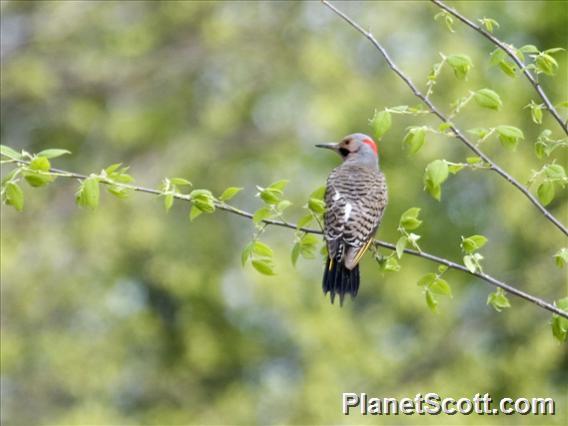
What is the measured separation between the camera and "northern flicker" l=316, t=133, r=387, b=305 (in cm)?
736

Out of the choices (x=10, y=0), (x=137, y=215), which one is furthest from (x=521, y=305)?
(x=10, y=0)

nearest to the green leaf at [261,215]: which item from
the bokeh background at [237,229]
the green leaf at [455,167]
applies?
the green leaf at [455,167]

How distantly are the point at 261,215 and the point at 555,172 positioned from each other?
4.16 ft

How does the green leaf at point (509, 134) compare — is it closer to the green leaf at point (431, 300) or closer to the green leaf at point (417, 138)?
the green leaf at point (417, 138)

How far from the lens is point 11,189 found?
582 cm

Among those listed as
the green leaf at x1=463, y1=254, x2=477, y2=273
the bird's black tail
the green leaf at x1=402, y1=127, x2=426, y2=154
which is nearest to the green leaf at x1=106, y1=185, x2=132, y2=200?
the green leaf at x1=402, y1=127, x2=426, y2=154

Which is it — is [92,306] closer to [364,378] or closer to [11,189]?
[364,378]

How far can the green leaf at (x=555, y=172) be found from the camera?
228 inches

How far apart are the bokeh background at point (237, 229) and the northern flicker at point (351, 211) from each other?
9936 mm

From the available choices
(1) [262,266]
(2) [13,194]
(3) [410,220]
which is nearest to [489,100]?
(3) [410,220]

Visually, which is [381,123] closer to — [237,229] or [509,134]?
[509,134]

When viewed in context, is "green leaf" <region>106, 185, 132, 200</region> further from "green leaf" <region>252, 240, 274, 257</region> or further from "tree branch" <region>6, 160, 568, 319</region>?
"green leaf" <region>252, 240, 274, 257</region>

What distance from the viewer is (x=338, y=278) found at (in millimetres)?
7352

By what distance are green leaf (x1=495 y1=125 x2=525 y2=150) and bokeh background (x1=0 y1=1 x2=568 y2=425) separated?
42.1 feet
